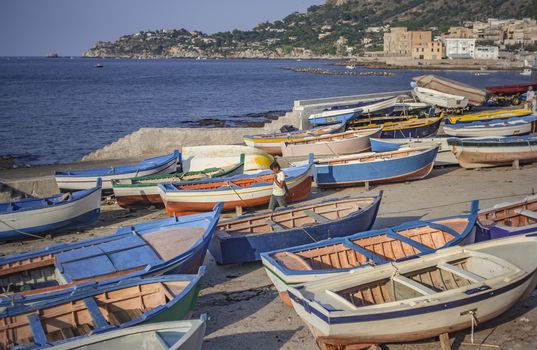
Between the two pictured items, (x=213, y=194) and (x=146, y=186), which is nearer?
(x=213, y=194)

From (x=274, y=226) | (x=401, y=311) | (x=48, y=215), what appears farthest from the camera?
(x=48, y=215)

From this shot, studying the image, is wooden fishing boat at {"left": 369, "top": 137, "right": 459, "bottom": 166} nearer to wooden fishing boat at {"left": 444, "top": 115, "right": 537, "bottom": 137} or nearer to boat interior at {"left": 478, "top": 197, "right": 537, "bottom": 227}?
wooden fishing boat at {"left": 444, "top": 115, "right": 537, "bottom": 137}

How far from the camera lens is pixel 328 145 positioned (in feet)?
65.9

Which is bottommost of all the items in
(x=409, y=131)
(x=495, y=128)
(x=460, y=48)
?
(x=409, y=131)

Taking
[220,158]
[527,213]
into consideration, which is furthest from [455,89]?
[527,213]

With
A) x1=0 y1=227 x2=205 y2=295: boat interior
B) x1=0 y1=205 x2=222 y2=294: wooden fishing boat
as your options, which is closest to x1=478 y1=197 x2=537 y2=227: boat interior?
x1=0 y1=205 x2=222 y2=294: wooden fishing boat

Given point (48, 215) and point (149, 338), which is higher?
point (149, 338)

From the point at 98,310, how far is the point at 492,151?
14056 mm

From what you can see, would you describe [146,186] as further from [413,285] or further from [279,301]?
[413,285]

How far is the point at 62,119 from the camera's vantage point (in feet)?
150

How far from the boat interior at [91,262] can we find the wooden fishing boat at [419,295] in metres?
3.00

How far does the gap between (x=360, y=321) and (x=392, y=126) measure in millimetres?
17721

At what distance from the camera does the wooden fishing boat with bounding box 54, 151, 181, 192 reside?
15.7 meters

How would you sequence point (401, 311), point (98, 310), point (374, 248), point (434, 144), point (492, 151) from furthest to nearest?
point (434, 144)
point (492, 151)
point (374, 248)
point (98, 310)
point (401, 311)
